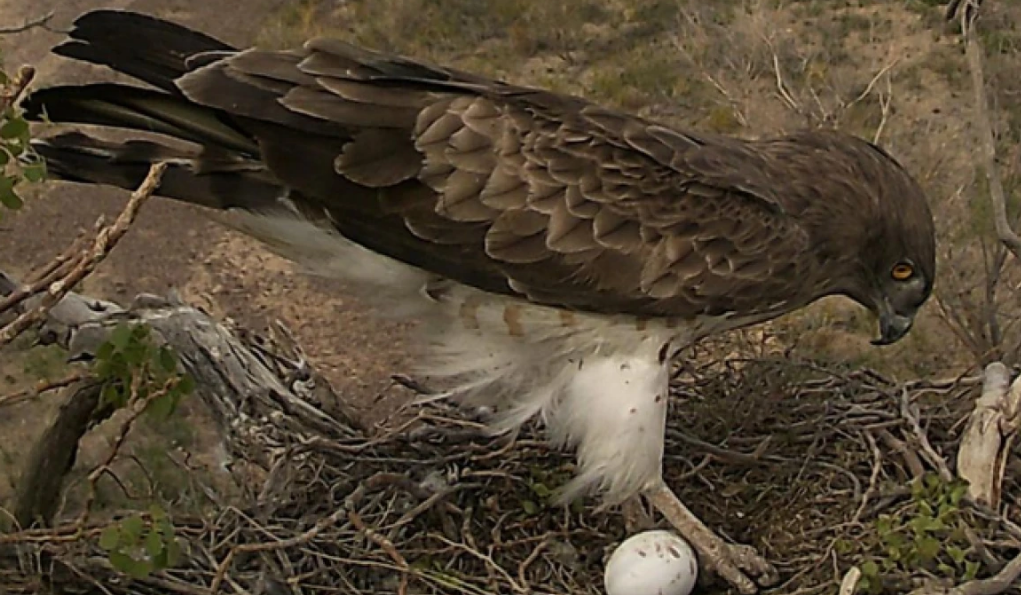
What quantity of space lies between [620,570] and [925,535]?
3.02ft

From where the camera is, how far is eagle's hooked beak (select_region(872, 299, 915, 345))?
5445 mm

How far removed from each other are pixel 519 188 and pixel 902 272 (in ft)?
4.88

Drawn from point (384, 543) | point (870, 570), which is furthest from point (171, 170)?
point (870, 570)

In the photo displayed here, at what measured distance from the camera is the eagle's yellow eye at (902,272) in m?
5.35

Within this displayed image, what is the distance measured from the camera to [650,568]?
4703mm

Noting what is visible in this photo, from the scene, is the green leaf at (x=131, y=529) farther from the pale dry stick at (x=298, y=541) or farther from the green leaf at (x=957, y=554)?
the green leaf at (x=957, y=554)

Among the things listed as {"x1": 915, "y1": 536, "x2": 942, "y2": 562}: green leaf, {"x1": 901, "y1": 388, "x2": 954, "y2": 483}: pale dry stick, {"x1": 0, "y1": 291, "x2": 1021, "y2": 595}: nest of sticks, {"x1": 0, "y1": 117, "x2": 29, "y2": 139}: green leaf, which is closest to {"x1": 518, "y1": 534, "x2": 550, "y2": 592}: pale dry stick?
{"x1": 0, "y1": 291, "x2": 1021, "y2": 595}: nest of sticks

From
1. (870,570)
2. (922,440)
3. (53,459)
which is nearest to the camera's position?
(870,570)

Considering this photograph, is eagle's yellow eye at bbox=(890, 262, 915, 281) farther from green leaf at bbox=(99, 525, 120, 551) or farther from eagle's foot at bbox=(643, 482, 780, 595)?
green leaf at bbox=(99, 525, 120, 551)

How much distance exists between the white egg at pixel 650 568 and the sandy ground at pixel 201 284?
10.5 ft

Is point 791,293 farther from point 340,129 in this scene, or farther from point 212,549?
point 212,549

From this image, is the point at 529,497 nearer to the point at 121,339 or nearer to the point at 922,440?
the point at 922,440

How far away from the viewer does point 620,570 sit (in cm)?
470

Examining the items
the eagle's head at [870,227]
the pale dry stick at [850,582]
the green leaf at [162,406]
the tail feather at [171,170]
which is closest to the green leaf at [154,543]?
the green leaf at [162,406]
